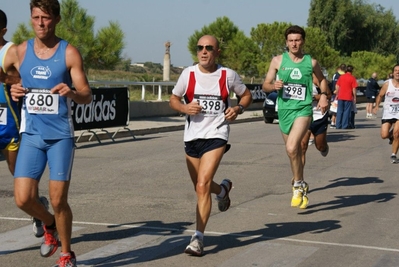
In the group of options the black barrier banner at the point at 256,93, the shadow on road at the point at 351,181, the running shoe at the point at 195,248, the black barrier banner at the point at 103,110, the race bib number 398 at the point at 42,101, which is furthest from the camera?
the black barrier banner at the point at 256,93

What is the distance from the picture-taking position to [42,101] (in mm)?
5934

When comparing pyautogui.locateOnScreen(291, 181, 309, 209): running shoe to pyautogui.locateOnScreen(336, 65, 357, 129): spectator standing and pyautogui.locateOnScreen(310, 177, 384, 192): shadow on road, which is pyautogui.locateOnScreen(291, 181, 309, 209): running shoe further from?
pyautogui.locateOnScreen(336, 65, 357, 129): spectator standing

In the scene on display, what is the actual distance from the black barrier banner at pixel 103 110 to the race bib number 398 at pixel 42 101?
11470 millimetres

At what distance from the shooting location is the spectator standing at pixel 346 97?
2389cm

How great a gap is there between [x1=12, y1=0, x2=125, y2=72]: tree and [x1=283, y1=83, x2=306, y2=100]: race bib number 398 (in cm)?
2123

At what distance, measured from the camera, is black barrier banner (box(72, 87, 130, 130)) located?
1781 centimetres

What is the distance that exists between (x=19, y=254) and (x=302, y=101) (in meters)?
Answer: 4.08

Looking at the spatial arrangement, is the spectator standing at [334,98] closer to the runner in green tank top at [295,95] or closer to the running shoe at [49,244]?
the runner in green tank top at [295,95]

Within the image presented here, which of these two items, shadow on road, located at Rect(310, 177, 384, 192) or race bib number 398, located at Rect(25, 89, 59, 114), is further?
shadow on road, located at Rect(310, 177, 384, 192)

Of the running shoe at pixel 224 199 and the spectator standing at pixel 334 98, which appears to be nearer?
the running shoe at pixel 224 199

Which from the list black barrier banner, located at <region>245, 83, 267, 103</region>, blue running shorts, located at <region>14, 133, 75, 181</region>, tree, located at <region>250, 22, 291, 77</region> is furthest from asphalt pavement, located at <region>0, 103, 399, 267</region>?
tree, located at <region>250, 22, 291, 77</region>

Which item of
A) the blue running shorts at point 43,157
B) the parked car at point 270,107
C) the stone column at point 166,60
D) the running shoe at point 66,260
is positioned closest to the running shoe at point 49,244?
the running shoe at point 66,260

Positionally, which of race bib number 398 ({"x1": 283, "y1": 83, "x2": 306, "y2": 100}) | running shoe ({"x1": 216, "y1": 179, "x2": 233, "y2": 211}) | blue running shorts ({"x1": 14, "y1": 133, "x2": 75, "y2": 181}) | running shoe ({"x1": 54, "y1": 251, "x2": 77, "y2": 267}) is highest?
race bib number 398 ({"x1": 283, "y1": 83, "x2": 306, "y2": 100})

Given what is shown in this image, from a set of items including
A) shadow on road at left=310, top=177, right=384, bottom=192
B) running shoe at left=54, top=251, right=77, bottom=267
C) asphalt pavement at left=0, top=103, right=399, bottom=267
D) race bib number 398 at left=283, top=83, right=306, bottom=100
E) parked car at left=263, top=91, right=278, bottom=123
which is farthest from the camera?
parked car at left=263, top=91, right=278, bottom=123
